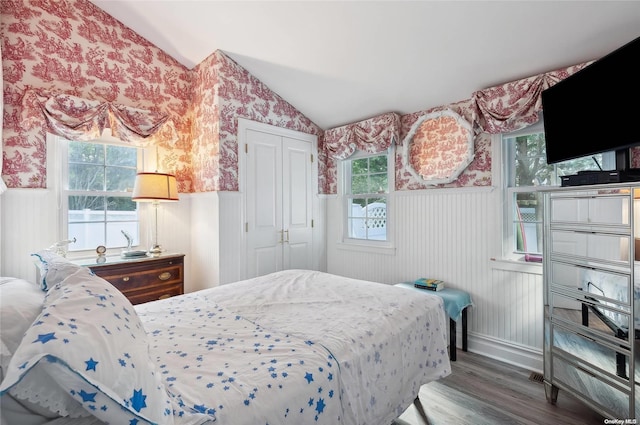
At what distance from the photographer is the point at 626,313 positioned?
1.56m

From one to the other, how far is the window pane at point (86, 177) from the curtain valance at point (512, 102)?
11.6ft

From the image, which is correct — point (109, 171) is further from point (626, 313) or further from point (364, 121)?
point (626, 313)

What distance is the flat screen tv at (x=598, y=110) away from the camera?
5.45ft

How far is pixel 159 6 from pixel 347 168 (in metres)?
2.53

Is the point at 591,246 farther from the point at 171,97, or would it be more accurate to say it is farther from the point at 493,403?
the point at 171,97

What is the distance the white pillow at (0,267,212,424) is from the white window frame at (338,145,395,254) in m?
2.87

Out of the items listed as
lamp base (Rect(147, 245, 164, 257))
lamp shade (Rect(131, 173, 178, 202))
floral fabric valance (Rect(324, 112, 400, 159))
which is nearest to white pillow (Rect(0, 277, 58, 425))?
lamp shade (Rect(131, 173, 178, 202))

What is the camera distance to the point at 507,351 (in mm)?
2598

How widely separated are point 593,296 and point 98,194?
391 cm

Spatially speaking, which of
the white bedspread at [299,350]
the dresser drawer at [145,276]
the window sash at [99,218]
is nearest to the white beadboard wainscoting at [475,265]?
the white bedspread at [299,350]

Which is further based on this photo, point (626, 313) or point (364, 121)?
point (364, 121)

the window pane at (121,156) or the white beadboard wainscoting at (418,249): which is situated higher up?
the window pane at (121,156)

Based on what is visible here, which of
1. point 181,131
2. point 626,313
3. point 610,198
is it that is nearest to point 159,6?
point 181,131

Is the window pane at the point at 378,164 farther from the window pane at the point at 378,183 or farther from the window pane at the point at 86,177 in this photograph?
the window pane at the point at 86,177
